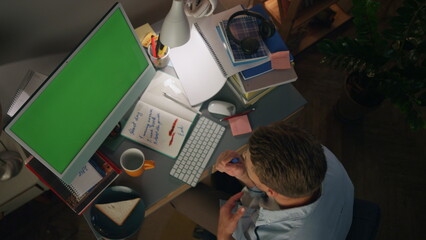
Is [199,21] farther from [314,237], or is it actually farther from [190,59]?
[314,237]

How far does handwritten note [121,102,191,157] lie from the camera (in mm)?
1426

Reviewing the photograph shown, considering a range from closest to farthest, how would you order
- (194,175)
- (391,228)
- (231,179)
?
(194,175), (231,179), (391,228)

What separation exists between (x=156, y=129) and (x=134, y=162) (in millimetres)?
163

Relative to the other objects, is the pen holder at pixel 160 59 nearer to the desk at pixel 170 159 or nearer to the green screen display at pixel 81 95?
the desk at pixel 170 159

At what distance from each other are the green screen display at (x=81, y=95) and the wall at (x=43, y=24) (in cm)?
31

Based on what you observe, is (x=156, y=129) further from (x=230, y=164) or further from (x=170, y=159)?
(x=230, y=164)

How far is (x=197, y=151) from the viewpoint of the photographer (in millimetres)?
1429

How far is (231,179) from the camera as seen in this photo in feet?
5.34

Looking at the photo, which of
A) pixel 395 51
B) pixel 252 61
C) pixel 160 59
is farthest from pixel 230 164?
pixel 395 51

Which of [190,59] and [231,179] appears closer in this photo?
[190,59]

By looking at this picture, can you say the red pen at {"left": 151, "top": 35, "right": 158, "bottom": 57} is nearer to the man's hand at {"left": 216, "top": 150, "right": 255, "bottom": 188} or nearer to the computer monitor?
the computer monitor

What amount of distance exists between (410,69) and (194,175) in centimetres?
113

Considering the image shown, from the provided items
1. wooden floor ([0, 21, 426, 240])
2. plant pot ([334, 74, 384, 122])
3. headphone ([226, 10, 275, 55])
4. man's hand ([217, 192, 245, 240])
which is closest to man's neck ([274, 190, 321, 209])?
man's hand ([217, 192, 245, 240])

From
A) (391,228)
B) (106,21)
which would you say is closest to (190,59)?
(106,21)
